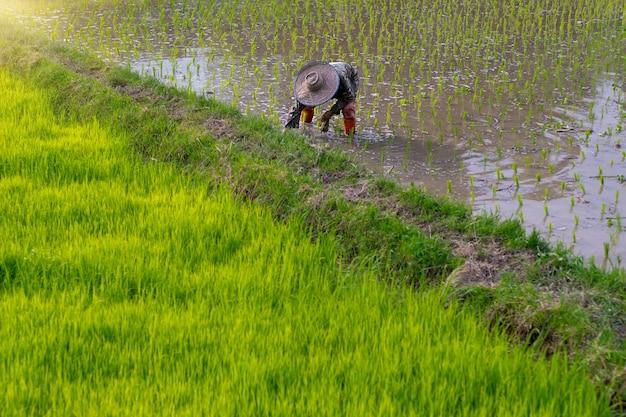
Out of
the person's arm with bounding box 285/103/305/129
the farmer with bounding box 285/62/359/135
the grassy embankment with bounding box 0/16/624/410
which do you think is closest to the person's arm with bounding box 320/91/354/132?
the farmer with bounding box 285/62/359/135

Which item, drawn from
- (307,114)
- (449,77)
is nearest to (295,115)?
(307,114)

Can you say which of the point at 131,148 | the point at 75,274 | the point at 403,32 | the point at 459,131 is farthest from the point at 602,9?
the point at 75,274

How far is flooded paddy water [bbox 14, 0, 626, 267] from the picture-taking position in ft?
15.7

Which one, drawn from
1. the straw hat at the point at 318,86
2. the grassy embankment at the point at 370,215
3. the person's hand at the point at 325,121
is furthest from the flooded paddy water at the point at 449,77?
the grassy embankment at the point at 370,215

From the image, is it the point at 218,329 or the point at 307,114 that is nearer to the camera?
the point at 218,329

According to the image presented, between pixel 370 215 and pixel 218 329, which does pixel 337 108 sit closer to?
pixel 370 215

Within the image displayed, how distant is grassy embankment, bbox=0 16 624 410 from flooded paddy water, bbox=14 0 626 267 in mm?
478

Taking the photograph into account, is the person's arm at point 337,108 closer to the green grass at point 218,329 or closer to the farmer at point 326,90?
the farmer at point 326,90

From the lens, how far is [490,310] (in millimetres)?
2949

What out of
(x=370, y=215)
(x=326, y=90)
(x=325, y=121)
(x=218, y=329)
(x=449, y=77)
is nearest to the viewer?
(x=218, y=329)

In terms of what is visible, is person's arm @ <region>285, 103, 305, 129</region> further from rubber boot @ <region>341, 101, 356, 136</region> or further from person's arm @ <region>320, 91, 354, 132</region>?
rubber boot @ <region>341, 101, 356, 136</region>

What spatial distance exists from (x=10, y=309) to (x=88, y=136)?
8.05ft

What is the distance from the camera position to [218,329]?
266 cm

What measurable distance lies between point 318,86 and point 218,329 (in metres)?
3.29
